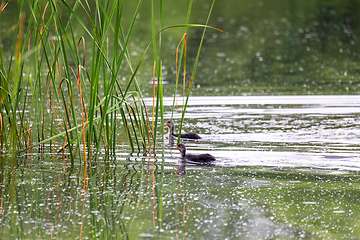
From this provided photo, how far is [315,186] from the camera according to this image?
5.89 metres

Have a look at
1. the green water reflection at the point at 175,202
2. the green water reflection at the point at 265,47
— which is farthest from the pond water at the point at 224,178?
the green water reflection at the point at 265,47

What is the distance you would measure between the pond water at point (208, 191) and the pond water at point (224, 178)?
0.04ft

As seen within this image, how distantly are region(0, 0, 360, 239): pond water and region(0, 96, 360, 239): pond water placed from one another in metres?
0.01

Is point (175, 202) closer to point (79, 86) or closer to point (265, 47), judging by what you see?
point (79, 86)

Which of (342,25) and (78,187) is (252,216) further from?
(342,25)

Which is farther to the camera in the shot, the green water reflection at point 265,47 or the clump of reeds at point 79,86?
the green water reflection at point 265,47

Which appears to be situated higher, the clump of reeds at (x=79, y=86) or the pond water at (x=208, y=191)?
the clump of reeds at (x=79, y=86)

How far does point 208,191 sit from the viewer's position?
5.72 m

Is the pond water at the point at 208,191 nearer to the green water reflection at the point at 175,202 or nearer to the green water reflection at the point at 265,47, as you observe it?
the green water reflection at the point at 175,202

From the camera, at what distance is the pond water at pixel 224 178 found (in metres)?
4.79

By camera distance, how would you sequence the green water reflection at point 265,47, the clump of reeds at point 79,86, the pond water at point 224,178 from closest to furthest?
the pond water at point 224,178 → the clump of reeds at point 79,86 → the green water reflection at point 265,47

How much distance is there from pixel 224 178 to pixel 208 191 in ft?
1.76

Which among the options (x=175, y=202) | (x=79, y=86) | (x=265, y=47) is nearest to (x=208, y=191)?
(x=175, y=202)

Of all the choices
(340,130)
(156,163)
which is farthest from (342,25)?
(156,163)
